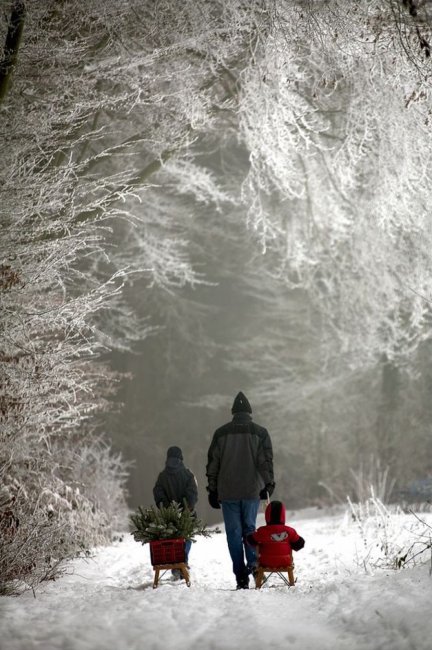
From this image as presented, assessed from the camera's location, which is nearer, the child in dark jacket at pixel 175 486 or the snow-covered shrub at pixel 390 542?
the snow-covered shrub at pixel 390 542

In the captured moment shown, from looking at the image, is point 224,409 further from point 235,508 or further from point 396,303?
point 235,508

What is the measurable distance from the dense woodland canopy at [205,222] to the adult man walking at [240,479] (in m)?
1.55

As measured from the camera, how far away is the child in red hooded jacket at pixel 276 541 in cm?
571

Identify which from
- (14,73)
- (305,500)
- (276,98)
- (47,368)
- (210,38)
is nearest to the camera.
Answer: (47,368)

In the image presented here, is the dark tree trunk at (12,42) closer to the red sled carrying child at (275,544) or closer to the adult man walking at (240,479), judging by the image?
the adult man walking at (240,479)

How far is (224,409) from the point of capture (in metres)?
26.4

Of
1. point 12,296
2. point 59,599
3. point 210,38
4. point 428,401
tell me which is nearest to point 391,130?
point 210,38

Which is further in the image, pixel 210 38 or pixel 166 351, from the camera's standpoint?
pixel 166 351

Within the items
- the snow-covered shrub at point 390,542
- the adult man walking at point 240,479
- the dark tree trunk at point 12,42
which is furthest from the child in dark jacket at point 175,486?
the dark tree trunk at point 12,42

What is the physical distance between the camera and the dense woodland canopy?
686cm

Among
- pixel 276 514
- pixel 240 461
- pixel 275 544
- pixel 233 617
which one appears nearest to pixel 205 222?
pixel 240 461

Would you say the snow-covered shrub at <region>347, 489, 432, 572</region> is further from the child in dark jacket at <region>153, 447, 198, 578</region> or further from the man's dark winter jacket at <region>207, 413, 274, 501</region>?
the child in dark jacket at <region>153, 447, 198, 578</region>

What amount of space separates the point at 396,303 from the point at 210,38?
29.8 feet

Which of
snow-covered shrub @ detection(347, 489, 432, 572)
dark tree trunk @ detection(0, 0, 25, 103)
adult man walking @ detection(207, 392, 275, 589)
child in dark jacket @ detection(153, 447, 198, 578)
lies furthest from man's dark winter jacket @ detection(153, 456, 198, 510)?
dark tree trunk @ detection(0, 0, 25, 103)
